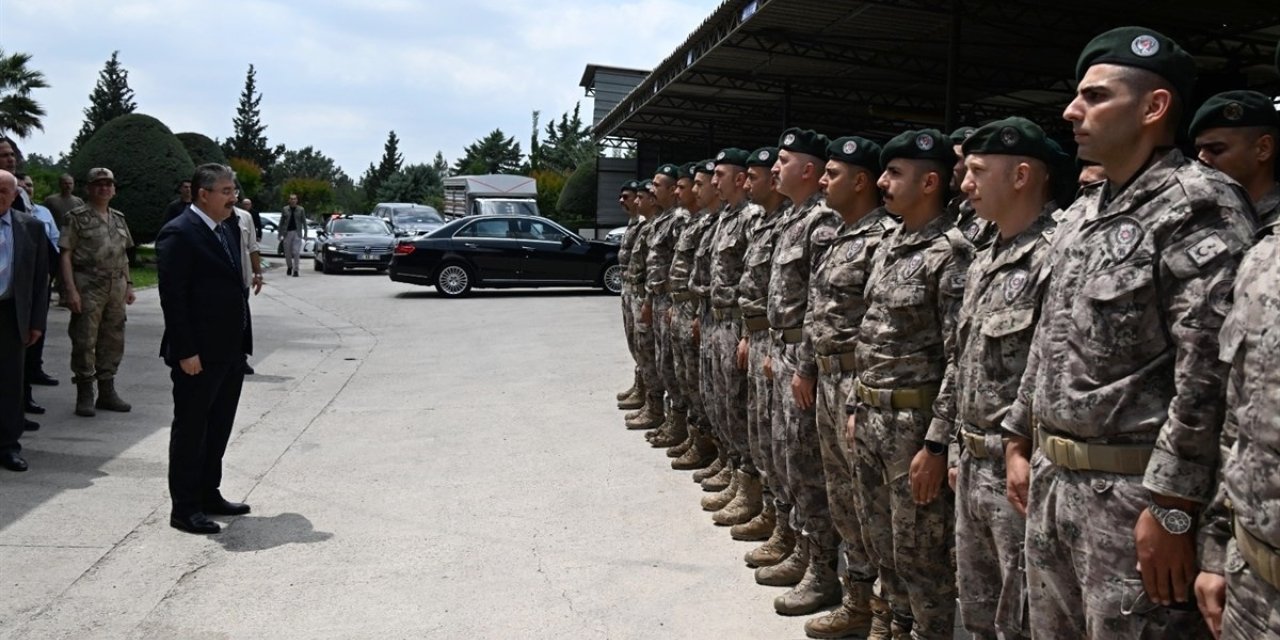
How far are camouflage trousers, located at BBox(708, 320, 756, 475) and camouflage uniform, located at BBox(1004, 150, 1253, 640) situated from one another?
3.31 m

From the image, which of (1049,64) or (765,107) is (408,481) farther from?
(765,107)

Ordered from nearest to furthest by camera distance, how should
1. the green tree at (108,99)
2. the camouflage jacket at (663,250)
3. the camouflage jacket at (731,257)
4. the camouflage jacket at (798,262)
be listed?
the camouflage jacket at (798,262)
the camouflage jacket at (731,257)
the camouflage jacket at (663,250)
the green tree at (108,99)

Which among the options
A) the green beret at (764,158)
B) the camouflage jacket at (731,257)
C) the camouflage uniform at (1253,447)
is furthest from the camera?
the camouflage jacket at (731,257)

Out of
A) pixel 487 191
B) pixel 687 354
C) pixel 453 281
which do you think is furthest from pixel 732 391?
pixel 487 191

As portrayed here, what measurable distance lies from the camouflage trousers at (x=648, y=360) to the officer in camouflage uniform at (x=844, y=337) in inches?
142

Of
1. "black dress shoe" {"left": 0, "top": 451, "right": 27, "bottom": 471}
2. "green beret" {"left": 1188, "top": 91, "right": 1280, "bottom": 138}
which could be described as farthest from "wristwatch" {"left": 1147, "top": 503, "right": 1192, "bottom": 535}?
"black dress shoe" {"left": 0, "top": 451, "right": 27, "bottom": 471}

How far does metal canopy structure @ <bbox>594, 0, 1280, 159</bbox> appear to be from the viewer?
43.4 ft

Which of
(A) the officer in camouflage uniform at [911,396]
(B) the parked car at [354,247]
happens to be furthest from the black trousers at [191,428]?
(B) the parked car at [354,247]

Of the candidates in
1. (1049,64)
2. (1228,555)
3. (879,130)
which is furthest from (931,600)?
(879,130)

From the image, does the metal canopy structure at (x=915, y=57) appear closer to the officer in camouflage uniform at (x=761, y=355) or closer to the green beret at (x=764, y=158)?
the green beret at (x=764, y=158)

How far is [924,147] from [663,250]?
4.02m

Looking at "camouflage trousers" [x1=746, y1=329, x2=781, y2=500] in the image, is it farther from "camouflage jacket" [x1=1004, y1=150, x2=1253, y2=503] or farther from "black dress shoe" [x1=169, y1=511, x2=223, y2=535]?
"black dress shoe" [x1=169, y1=511, x2=223, y2=535]

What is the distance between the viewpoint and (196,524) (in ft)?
18.4

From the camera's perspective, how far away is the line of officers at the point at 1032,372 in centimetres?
216
